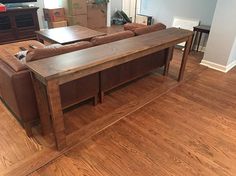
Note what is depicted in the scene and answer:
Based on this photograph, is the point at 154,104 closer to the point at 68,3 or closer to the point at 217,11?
the point at 217,11

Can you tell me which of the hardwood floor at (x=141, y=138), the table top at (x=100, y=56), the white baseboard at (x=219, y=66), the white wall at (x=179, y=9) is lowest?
the hardwood floor at (x=141, y=138)

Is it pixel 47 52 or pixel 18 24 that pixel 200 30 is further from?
pixel 18 24

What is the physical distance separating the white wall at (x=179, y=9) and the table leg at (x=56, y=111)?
363 centimetres

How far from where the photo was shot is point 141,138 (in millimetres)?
1907

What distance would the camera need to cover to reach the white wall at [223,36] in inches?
118

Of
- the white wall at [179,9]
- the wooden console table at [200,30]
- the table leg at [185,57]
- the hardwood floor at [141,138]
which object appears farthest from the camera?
the white wall at [179,9]

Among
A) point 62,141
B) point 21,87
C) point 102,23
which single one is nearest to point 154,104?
point 62,141

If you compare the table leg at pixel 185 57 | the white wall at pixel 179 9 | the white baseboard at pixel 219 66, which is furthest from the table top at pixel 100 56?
the white wall at pixel 179 9

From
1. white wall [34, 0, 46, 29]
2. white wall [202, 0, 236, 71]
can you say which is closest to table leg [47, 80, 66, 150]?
white wall [202, 0, 236, 71]

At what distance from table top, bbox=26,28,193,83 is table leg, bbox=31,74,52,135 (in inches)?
7.1

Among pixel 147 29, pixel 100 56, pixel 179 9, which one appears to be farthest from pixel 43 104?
pixel 179 9

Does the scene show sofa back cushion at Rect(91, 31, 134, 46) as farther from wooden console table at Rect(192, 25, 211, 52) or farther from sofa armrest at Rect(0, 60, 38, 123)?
wooden console table at Rect(192, 25, 211, 52)

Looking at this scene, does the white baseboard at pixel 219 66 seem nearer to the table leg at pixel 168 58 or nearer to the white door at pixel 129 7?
the table leg at pixel 168 58

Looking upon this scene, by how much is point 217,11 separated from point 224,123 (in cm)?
190
